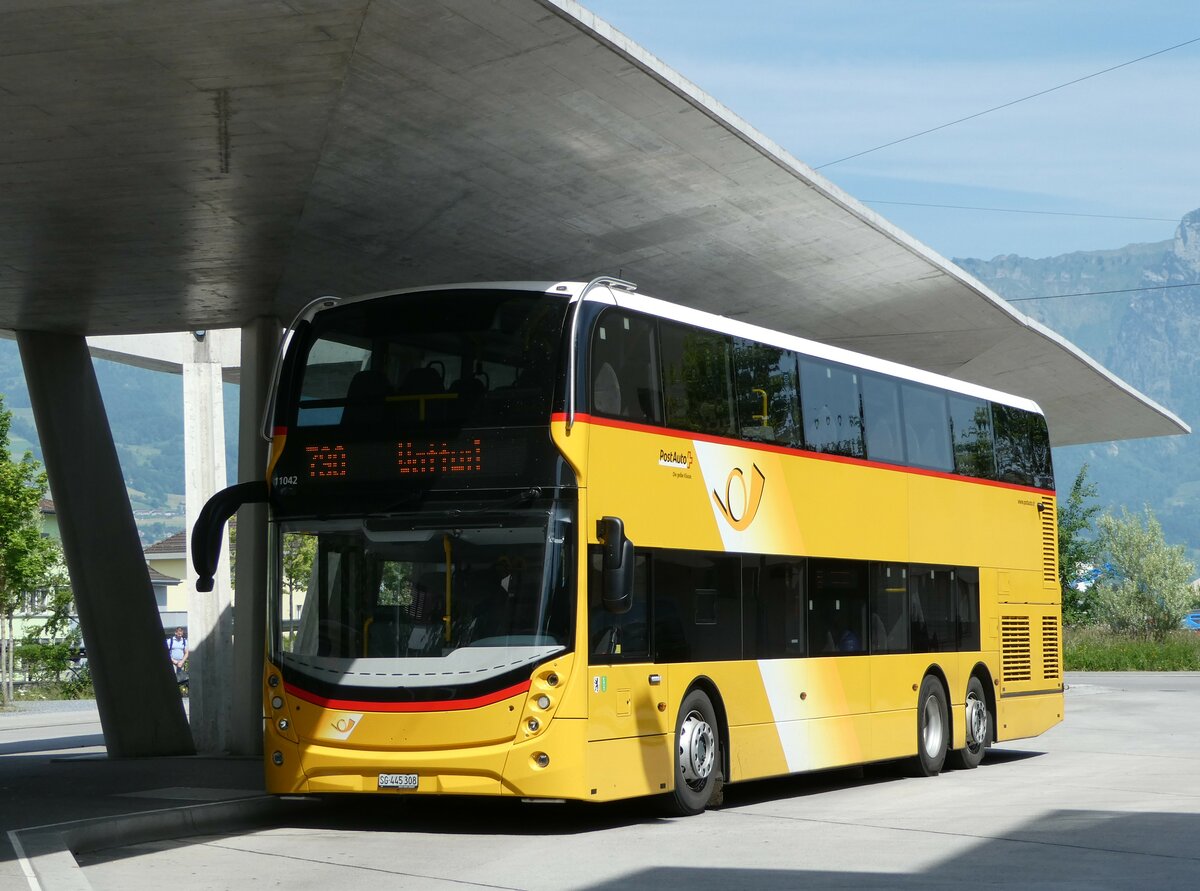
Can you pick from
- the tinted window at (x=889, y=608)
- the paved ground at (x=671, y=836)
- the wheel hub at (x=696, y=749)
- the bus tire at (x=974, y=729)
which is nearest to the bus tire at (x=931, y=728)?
the paved ground at (x=671, y=836)

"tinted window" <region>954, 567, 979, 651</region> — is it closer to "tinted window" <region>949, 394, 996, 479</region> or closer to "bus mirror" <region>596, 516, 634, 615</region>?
"tinted window" <region>949, 394, 996, 479</region>

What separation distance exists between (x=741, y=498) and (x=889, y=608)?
3.38 m

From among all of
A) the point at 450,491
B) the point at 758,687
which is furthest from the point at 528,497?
the point at 758,687

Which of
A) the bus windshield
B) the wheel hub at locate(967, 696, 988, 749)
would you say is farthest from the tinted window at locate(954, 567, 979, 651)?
the bus windshield

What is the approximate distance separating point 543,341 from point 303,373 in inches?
84.4

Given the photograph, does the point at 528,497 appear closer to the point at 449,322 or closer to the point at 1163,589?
the point at 449,322

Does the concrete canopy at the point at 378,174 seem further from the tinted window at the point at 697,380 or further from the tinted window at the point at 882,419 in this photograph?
the tinted window at the point at 882,419

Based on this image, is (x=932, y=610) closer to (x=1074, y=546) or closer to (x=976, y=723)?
(x=976, y=723)

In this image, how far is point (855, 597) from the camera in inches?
634

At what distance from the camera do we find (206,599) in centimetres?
2278

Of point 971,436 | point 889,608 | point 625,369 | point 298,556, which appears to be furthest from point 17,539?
point 625,369

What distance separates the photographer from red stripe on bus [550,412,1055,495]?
12340 millimetres

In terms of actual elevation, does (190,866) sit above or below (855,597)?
below

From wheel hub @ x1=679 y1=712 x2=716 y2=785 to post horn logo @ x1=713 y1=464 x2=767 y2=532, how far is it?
5.59 ft
